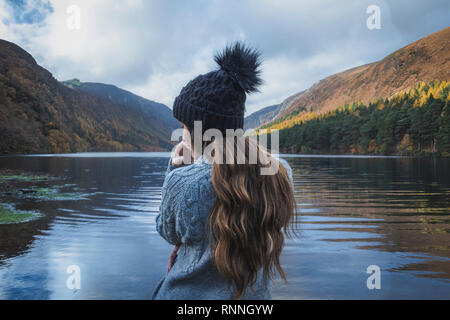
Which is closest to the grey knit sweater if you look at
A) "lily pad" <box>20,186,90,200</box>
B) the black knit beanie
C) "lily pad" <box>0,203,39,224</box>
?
the black knit beanie

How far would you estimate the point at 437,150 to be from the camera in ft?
270

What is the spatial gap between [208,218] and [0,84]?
157m

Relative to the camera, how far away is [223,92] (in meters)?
2.09

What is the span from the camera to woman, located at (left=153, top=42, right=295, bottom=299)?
1.81 metres

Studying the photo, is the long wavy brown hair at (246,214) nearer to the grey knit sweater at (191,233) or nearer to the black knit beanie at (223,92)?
the grey knit sweater at (191,233)

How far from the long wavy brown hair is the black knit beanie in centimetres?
19

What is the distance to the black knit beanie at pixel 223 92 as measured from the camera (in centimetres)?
207

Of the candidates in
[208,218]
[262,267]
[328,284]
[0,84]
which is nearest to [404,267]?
[328,284]

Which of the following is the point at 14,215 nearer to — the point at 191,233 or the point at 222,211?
the point at 191,233

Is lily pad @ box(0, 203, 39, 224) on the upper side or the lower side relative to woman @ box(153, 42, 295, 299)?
lower

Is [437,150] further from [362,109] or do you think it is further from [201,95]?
[201,95]

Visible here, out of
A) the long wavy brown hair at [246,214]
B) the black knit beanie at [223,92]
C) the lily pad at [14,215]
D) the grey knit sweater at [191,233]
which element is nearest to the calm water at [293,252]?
the lily pad at [14,215]

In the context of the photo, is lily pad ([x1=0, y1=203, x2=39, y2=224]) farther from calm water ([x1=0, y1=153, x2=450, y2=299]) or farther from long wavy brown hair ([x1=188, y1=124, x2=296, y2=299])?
long wavy brown hair ([x1=188, y1=124, x2=296, y2=299])

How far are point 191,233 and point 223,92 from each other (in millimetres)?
827
